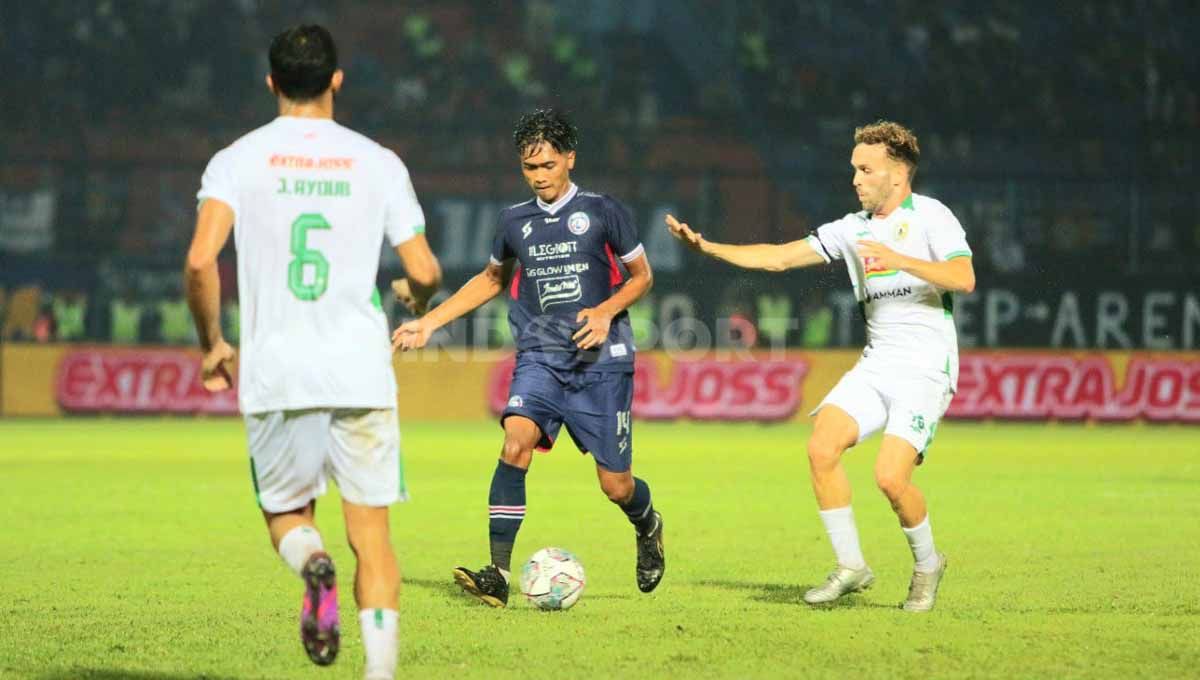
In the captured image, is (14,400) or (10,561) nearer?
(10,561)

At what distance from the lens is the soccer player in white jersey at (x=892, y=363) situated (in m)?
7.45

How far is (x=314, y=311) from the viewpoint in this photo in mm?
4965

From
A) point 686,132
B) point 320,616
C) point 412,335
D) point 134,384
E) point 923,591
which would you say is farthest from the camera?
point 686,132

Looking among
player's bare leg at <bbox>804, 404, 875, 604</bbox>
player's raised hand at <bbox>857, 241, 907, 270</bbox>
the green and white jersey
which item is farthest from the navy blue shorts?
player's raised hand at <bbox>857, 241, 907, 270</bbox>

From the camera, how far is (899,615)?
7.27 meters

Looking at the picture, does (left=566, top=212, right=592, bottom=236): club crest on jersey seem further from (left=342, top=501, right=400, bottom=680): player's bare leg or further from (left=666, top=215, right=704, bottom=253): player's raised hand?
(left=342, top=501, right=400, bottom=680): player's bare leg

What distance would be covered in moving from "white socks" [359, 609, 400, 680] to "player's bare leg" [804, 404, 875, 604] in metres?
2.94

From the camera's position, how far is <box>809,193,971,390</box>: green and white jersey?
24.7ft

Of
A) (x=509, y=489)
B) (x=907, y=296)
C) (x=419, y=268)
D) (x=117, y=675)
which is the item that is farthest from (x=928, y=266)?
(x=117, y=675)

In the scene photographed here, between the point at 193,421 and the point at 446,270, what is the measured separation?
175 inches

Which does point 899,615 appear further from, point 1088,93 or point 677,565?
point 1088,93

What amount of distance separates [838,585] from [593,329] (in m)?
1.59

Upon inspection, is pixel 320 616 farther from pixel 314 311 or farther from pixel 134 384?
pixel 134 384

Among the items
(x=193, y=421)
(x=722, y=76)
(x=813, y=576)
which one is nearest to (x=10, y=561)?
(x=813, y=576)
